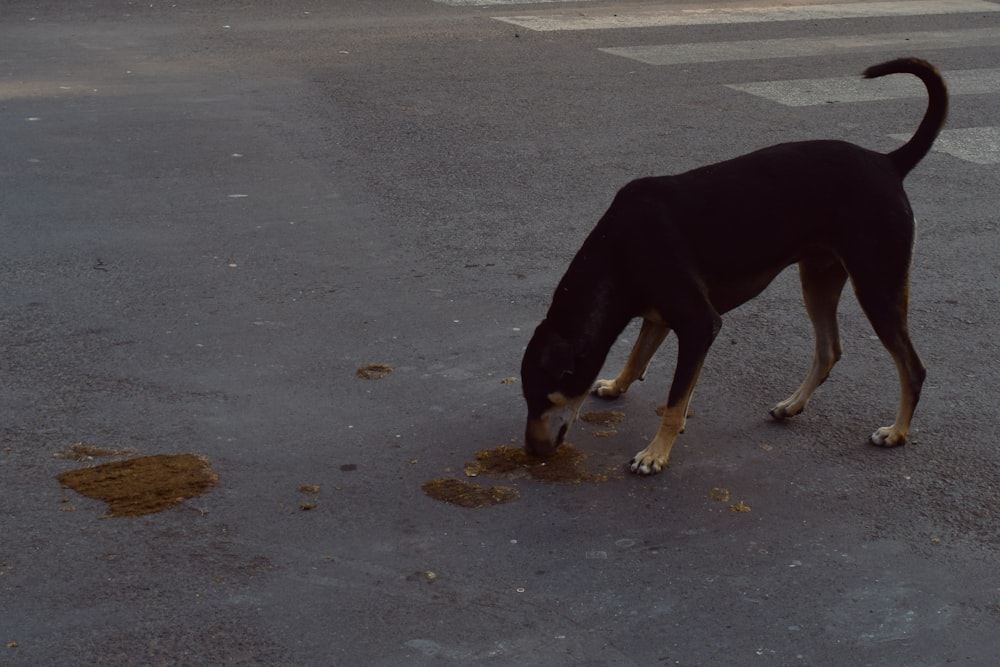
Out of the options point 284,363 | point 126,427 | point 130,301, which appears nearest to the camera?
point 126,427

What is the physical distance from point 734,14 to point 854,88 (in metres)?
3.90

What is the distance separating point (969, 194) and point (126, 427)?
5524 millimetres

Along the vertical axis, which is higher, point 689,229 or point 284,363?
point 689,229

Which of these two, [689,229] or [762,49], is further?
[762,49]

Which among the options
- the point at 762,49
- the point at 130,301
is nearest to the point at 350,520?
the point at 130,301

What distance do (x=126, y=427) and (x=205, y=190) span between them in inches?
129

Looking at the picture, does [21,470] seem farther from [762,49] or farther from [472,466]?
[762,49]

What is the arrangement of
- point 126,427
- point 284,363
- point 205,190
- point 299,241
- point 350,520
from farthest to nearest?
1. point 205,190
2. point 299,241
3. point 284,363
4. point 126,427
5. point 350,520

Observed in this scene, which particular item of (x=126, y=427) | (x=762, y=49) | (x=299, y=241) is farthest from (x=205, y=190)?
(x=762, y=49)

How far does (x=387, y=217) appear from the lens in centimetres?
755

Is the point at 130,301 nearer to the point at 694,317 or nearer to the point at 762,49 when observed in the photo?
the point at 694,317

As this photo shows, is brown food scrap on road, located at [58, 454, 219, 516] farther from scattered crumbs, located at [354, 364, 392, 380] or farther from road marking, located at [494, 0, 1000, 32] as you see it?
road marking, located at [494, 0, 1000, 32]

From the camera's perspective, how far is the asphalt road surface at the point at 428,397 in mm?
3777

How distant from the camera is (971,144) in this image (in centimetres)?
915
